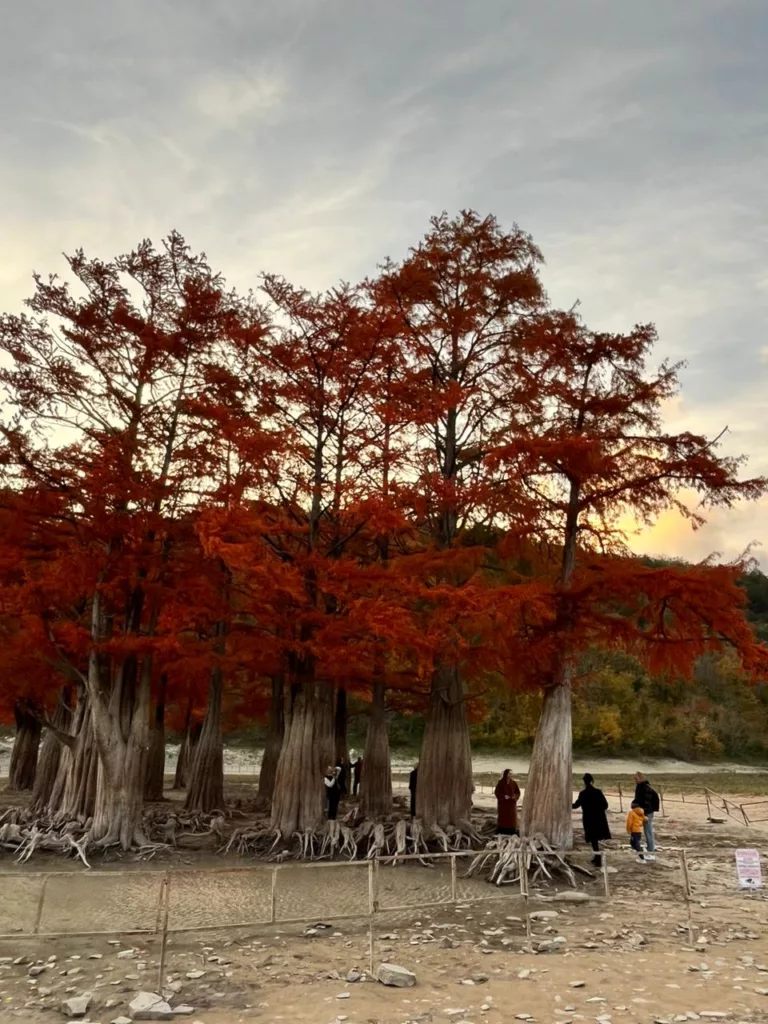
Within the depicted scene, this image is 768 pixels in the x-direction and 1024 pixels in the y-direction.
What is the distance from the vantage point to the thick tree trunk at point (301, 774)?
56.2 ft

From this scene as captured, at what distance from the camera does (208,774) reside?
2280 centimetres

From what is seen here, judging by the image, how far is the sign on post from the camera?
988 centimetres

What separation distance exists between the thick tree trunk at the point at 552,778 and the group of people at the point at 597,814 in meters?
0.38

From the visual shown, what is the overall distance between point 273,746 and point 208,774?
4047 millimetres

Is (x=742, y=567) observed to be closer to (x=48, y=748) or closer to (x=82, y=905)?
(x=82, y=905)

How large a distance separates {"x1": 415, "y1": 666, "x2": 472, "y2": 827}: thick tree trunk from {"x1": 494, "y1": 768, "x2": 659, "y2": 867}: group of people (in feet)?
6.35

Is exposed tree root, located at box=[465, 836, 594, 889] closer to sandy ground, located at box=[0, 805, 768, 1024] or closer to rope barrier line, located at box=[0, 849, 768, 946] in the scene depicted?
rope barrier line, located at box=[0, 849, 768, 946]

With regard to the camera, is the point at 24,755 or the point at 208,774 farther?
the point at 24,755

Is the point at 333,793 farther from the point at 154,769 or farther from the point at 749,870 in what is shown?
the point at 749,870

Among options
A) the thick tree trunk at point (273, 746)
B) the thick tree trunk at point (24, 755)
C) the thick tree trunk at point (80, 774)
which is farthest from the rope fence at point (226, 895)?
the thick tree trunk at point (24, 755)

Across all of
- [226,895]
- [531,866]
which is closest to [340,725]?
[531,866]

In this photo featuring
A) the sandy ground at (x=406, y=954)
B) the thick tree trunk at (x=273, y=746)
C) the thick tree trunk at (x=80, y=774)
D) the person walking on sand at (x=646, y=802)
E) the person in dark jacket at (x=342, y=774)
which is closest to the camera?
the sandy ground at (x=406, y=954)

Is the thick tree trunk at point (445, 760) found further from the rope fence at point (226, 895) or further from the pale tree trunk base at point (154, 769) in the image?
the pale tree trunk base at point (154, 769)

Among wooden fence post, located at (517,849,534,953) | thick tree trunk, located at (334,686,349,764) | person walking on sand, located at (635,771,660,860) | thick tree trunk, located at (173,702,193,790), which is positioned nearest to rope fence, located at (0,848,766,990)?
wooden fence post, located at (517,849,534,953)
